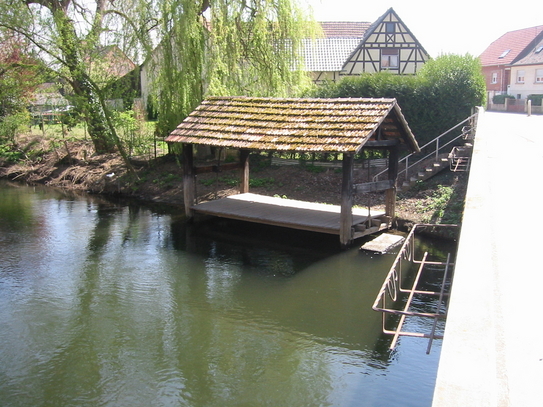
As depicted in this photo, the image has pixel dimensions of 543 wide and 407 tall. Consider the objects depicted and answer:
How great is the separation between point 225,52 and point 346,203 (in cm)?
888

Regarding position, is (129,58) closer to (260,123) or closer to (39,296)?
(260,123)

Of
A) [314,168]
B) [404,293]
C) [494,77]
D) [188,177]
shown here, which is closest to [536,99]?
[494,77]

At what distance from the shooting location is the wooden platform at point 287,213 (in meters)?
13.6

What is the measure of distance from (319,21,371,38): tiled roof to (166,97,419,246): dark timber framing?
68.5ft

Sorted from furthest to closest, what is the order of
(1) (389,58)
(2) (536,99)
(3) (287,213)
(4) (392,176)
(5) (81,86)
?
(2) (536,99) < (1) (389,58) < (5) (81,86) < (3) (287,213) < (4) (392,176)

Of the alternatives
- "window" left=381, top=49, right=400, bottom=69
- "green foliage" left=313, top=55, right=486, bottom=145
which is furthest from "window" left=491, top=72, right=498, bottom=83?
"green foliage" left=313, top=55, right=486, bottom=145

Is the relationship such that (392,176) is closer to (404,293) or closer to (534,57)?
(404,293)

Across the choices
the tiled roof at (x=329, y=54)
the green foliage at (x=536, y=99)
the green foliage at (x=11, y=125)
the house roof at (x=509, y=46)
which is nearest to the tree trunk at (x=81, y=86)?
the green foliage at (x=11, y=125)

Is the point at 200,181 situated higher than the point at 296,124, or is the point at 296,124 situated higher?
the point at 296,124

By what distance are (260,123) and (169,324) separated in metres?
6.53

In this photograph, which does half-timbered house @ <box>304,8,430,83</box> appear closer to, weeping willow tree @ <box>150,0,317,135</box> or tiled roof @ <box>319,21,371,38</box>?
tiled roof @ <box>319,21,371,38</box>

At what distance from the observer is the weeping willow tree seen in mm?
18625

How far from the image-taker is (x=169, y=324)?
9.47 meters

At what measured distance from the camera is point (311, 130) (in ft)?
43.8
